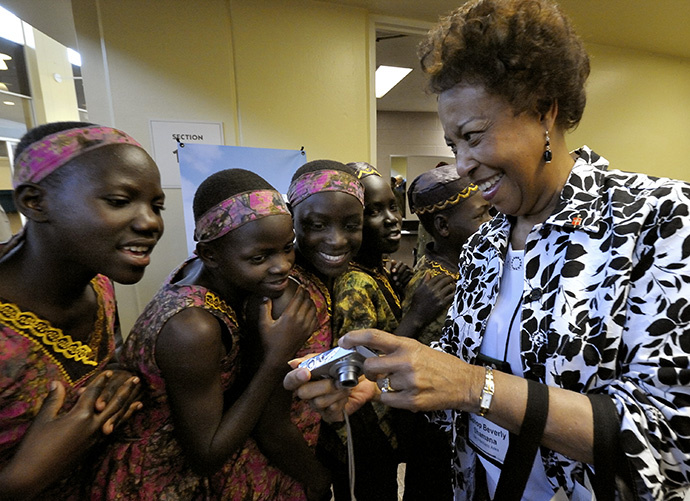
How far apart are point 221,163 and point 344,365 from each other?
193 centimetres

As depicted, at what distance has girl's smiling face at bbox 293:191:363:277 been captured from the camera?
1310mm

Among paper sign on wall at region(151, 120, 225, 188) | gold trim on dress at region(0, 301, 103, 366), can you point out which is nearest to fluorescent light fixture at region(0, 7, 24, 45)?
paper sign on wall at region(151, 120, 225, 188)

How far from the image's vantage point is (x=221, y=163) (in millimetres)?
2295

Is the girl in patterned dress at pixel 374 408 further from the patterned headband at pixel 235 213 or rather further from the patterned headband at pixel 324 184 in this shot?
the patterned headband at pixel 235 213

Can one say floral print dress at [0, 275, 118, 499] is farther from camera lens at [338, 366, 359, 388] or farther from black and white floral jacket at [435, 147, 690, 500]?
black and white floral jacket at [435, 147, 690, 500]

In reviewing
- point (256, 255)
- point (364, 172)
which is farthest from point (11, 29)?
point (256, 255)

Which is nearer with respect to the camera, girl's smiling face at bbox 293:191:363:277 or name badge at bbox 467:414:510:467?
name badge at bbox 467:414:510:467

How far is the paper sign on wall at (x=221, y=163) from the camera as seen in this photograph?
222 cm

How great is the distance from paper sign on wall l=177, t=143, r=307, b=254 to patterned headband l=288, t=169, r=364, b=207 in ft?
3.60

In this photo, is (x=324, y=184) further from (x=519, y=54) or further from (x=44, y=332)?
(x=44, y=332)

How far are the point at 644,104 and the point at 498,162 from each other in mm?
4802

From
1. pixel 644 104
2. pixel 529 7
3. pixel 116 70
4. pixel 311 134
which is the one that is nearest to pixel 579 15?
pixel 644 104

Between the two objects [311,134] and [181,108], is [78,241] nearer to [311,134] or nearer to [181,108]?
[181,108]

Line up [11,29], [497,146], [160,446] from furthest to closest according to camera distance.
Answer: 1. [11,29]
2. [160,446]
3. [497,146]
